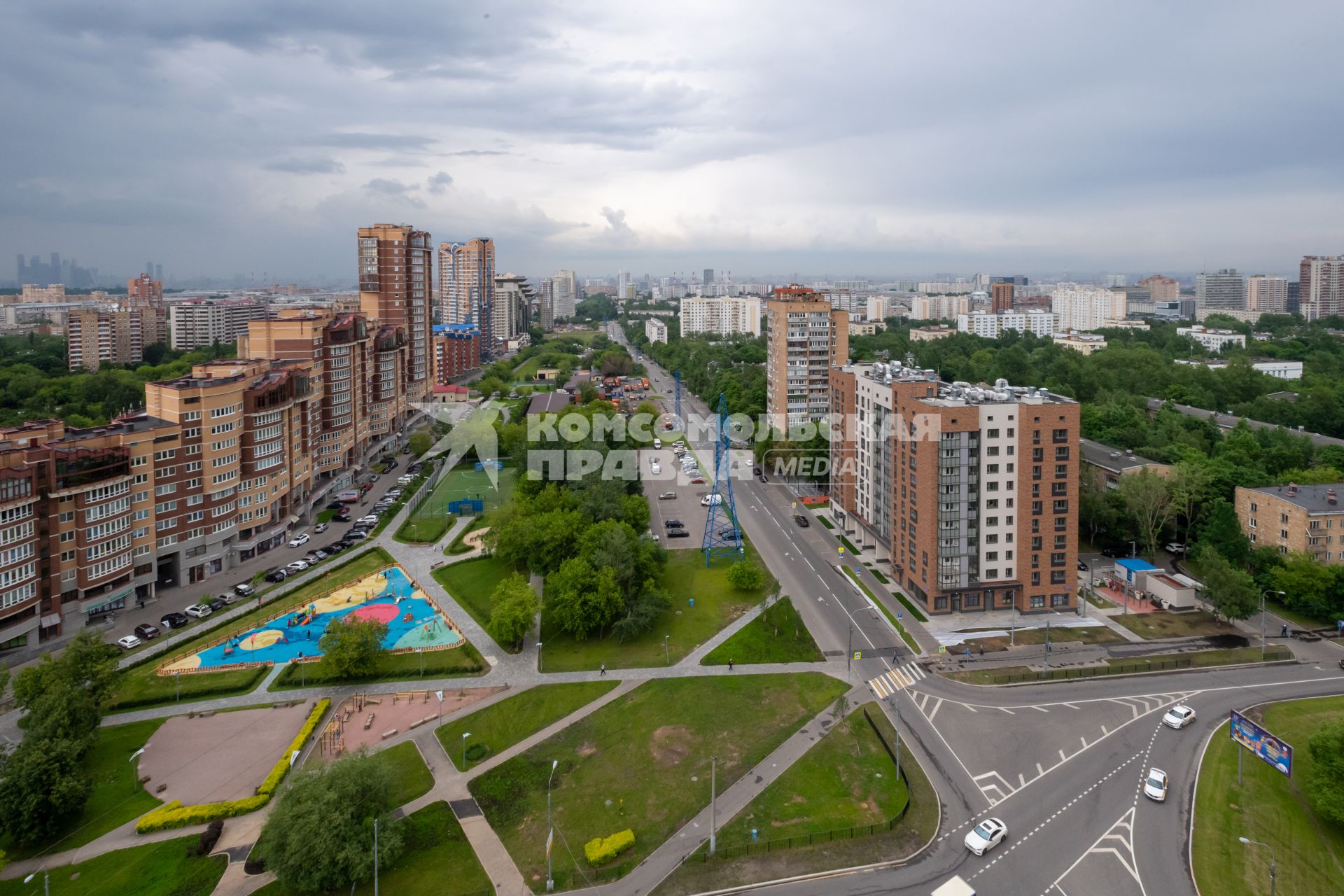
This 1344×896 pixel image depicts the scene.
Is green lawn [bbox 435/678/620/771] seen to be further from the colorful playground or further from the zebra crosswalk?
the zebra crosswalk

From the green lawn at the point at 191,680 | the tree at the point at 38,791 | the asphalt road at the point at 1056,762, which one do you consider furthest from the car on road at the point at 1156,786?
the green lawn at the point at 191,680

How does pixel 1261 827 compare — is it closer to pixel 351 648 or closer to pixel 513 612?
pixel 513 612

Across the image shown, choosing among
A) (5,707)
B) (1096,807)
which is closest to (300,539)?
(5,707)

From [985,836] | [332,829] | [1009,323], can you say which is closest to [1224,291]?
[1009,323]

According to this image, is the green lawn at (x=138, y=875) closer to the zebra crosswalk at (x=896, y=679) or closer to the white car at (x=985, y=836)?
the white car at (x=985, y=836)

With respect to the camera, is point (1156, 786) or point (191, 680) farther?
point (191, 680)

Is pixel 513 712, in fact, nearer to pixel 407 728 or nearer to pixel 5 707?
pixel 407 728
